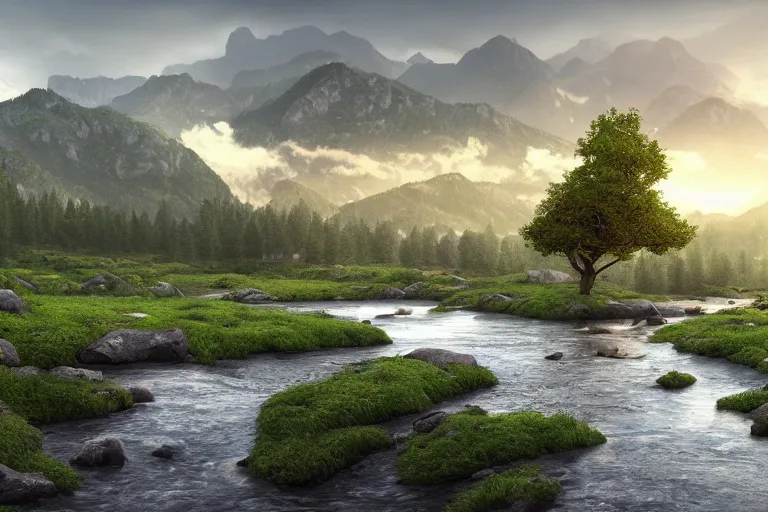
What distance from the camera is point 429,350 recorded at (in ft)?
104

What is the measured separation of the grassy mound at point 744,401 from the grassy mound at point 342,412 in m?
9.56

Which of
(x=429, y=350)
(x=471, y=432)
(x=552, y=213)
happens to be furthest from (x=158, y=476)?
(x=552, y=213)

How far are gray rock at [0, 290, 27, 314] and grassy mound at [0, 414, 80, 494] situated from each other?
58.7 feet

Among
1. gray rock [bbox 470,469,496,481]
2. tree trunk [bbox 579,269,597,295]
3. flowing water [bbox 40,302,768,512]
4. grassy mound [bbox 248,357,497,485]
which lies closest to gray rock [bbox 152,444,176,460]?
flowing water [bbox 40,302,768,512]

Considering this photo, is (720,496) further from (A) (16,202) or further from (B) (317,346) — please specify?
(A) (16,202)

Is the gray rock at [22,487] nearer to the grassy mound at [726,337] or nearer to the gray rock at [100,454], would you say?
the gray rock at [100,454]

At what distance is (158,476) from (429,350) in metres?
17.4

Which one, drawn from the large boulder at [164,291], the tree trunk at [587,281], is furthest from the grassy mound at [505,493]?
the large boulder at [164,291]

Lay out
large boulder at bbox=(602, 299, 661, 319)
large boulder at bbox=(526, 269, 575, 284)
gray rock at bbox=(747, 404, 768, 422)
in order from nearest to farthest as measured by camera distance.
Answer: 1. gray rock at bbox=(747, 404, 768, 422)
2. large boulder at bbox=(602, 299, 661, 319)
3. large boulder at bbox=(526, 269, 575, 284)

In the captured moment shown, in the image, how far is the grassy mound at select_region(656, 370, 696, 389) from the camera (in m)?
27.5

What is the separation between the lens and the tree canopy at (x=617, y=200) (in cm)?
5741

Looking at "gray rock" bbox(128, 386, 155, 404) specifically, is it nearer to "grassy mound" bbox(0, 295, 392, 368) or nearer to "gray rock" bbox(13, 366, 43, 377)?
"gray rock" bbox(13, 366, 43, 377)

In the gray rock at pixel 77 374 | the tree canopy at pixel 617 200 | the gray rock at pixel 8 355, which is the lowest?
the gray rock at pixel 77 374

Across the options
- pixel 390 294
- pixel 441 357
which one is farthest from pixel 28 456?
pixel 390 294
